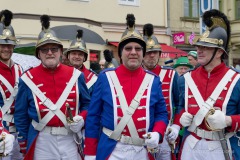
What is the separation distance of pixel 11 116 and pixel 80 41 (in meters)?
1.91

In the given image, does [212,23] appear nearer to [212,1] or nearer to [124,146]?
[124,146]

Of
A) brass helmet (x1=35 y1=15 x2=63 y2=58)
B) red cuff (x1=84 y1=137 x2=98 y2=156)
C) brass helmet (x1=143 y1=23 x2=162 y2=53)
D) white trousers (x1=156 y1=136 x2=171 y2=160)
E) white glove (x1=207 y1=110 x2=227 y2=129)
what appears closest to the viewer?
white glove (x1=207 y1=110 x2=227 y2=129)

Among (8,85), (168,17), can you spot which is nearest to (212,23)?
(8,85)

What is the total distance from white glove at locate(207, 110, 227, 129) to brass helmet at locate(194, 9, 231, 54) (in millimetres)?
698

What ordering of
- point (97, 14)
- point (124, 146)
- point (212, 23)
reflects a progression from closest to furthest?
point (124, 146) → point (212, 23) → point (97, 14)

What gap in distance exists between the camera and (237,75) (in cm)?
451

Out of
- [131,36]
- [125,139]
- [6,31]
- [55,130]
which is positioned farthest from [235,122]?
[6,31]

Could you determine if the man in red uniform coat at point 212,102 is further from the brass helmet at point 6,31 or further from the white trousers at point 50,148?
the brass helmet at point 6,31

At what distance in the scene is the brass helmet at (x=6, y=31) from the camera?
5.77m

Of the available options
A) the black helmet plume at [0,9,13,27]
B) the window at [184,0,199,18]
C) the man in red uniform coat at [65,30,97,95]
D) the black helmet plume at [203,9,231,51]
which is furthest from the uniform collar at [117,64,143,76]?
the window at [184,0,199,18]

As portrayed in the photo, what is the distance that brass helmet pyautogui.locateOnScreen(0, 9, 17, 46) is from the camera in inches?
227

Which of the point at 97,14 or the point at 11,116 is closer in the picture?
the point at 11,116

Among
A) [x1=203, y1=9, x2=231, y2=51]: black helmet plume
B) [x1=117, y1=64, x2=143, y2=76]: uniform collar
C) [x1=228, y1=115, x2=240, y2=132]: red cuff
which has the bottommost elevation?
[x1=228, y1=115, x2=240, y2=132]: red cuff

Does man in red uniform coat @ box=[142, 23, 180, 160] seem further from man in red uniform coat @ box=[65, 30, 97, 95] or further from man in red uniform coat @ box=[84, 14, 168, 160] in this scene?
man in red uniform coat @ box=[84, 14, 168, 160]
